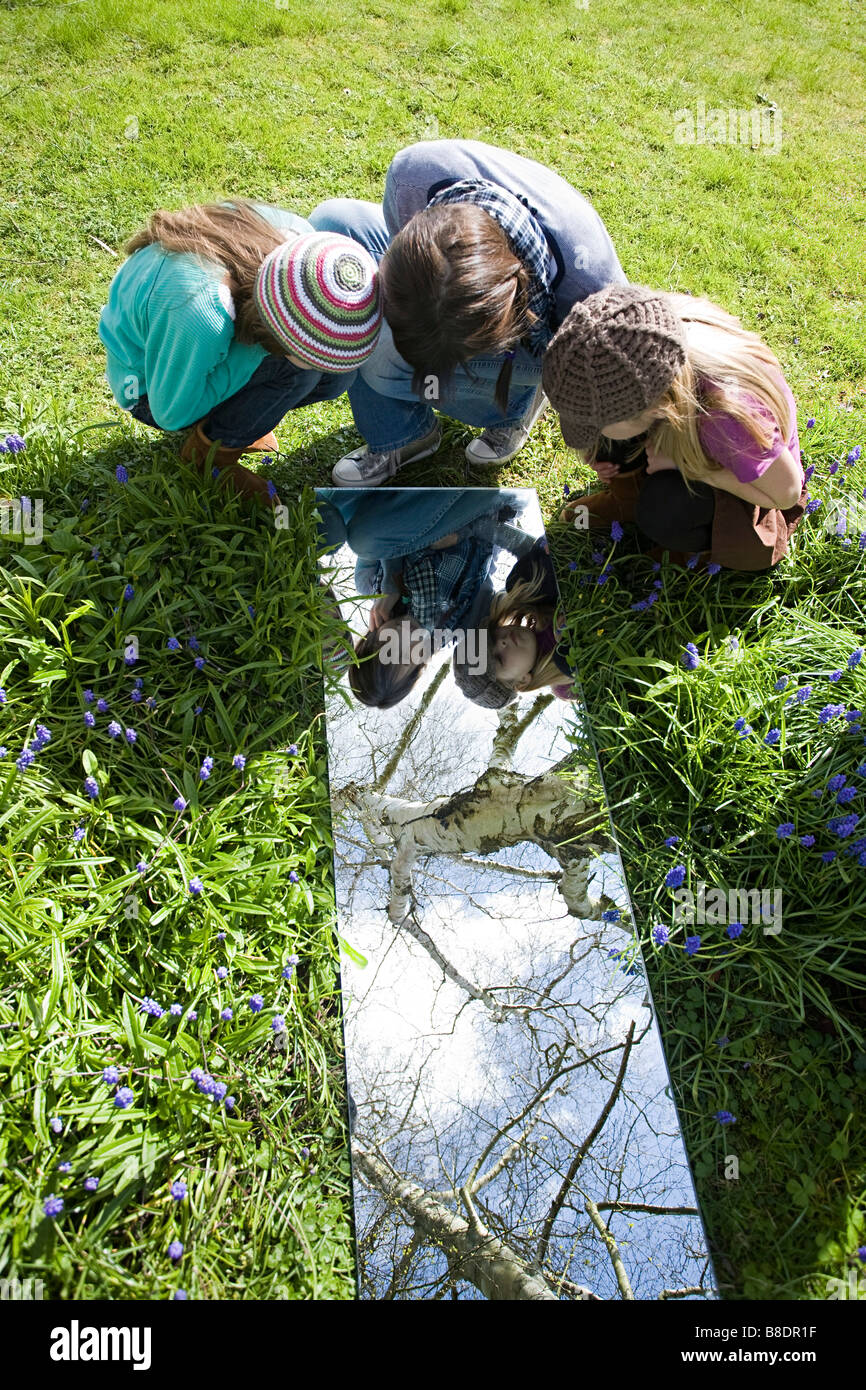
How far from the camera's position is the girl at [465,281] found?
78.7 inches

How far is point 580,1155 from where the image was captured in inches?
80.2

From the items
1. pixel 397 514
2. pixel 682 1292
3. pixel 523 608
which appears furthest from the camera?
pixel 397 514

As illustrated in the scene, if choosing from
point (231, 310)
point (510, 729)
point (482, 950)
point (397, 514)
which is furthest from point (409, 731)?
point (231, 310)

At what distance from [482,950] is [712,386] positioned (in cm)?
150

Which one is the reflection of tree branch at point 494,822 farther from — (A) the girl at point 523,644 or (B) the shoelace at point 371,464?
(B) the shoelace at point 371,464

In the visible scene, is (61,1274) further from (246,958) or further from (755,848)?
(755,848)

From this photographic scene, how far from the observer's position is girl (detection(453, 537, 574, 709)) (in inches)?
107

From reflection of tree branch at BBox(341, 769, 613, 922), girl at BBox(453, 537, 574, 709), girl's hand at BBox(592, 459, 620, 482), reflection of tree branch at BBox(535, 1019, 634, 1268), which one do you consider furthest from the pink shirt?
reflection of tree branch at BBox(535, 1019, 634, 1268)

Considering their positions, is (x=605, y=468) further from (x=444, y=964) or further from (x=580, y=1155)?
(x=580, y=1155)

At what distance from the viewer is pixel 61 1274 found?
1713 mm

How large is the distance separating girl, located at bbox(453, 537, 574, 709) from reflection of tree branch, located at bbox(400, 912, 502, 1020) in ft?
2.37

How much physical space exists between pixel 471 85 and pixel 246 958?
4.00m

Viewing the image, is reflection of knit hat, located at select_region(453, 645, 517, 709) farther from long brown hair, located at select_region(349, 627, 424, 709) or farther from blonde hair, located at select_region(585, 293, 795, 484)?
blonde hair, located at select_region(585, 293, 795, 484)

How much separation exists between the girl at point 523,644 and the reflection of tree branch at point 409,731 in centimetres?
6
